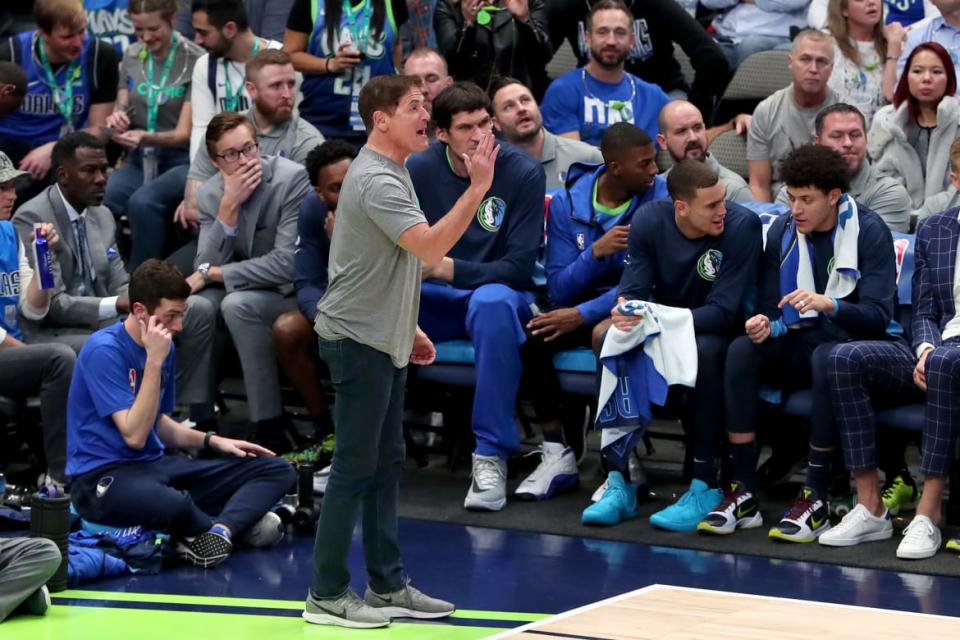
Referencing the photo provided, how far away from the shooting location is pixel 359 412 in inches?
204

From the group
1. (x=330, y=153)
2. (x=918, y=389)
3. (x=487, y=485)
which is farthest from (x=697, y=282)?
(x=330, y=153)

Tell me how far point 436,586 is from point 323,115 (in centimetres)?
371

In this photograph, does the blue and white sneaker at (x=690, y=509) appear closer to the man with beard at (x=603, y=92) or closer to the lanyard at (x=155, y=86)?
the man with beard at (x=603, y=92)

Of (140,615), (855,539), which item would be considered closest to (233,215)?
(140,615)

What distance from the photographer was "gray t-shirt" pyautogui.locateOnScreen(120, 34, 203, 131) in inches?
358

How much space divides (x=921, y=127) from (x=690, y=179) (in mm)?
1450

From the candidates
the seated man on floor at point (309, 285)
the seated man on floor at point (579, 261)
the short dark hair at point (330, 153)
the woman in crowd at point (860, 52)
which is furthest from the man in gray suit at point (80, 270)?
the woman in crowd at point (860, 52)

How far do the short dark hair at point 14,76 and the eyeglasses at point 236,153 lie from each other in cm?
157

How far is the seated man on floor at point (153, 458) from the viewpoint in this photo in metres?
6.21

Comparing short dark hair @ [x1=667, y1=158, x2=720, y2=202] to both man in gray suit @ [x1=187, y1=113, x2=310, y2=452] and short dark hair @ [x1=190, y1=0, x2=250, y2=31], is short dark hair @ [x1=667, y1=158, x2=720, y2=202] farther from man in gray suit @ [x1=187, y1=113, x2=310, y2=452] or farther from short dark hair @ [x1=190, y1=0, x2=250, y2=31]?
short dark hair @ [x1=190, y1=0, x2=250, y2=31]

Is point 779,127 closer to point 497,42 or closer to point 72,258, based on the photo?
point 497,42

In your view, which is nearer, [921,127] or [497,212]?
[497,212]

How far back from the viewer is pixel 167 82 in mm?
9125

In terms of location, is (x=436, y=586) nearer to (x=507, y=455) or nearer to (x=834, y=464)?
(x=507, y=455)
